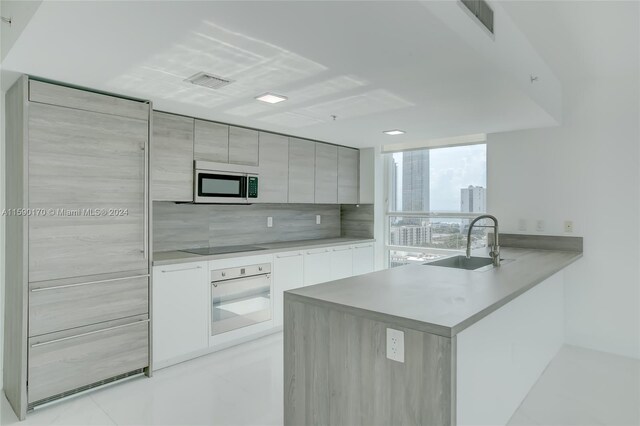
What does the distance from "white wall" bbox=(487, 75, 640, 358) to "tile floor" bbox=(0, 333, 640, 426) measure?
351mm

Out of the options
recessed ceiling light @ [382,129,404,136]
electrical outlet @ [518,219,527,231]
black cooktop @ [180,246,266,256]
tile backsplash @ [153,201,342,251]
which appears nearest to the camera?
black cooktop @ [180,246,266,256]

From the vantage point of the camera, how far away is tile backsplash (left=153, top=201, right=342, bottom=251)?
370 cm

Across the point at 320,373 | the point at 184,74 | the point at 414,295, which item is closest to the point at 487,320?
the point at 414,295

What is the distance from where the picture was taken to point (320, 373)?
186cm

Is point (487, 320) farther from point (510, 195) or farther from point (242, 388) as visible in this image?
point (510, 195)

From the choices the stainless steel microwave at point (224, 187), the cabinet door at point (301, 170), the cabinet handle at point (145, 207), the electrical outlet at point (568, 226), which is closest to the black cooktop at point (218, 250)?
the stainless steel microwave at point (224, 187)

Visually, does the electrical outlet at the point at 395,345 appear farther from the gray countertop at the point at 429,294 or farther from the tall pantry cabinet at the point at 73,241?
the tall pantry cabinet at the point at 73,241

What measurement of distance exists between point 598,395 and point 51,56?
4087mm

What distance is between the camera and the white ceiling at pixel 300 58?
1.61 metres

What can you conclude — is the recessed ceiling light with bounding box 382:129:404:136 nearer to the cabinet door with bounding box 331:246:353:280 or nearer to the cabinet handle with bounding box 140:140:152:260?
the cabinet door with bounding box 331:246:353:280

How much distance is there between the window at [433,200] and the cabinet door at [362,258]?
37cm

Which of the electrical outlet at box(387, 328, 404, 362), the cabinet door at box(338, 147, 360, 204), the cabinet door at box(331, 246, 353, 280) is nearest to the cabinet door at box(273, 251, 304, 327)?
the cabinet door at box(331, 246, 353, 280)

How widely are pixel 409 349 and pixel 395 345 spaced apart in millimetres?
64

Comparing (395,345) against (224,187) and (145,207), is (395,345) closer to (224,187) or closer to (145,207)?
(145,207)
